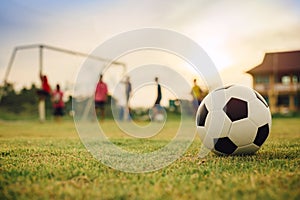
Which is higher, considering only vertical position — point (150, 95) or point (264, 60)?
point (264, 60)

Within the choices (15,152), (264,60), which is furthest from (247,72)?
(15,152)

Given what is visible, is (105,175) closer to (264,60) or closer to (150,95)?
(150,95)

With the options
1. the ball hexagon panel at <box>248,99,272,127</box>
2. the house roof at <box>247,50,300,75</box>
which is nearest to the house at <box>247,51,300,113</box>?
the house roof at <box>247,50,300,75</box>

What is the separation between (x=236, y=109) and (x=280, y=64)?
1176 inches


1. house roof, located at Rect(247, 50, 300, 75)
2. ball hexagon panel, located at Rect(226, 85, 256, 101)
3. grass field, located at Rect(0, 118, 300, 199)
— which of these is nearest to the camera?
grass field, located at Rect(0, 118, 300, 199)

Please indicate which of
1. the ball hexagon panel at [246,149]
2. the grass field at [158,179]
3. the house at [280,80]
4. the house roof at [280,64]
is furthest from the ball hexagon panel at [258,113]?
the house roof at [280,64]

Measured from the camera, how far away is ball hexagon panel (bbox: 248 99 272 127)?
3706mm

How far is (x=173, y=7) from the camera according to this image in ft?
26.2

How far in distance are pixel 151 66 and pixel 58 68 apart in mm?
13874

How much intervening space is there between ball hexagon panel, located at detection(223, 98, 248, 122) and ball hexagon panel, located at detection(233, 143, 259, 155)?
34cm

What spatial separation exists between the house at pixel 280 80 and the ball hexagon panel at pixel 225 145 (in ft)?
90.2

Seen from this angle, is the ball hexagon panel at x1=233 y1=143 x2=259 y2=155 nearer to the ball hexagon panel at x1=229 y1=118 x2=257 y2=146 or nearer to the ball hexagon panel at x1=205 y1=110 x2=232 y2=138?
the ball hexagon panel at x1=229 y1=118 x2=257 y2=146

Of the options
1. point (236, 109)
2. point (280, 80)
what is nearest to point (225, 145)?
point (236, 109)

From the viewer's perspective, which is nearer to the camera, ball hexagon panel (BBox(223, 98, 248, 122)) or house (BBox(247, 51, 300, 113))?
ball hexagon panel (BBox(223, 98, 248, 122))
